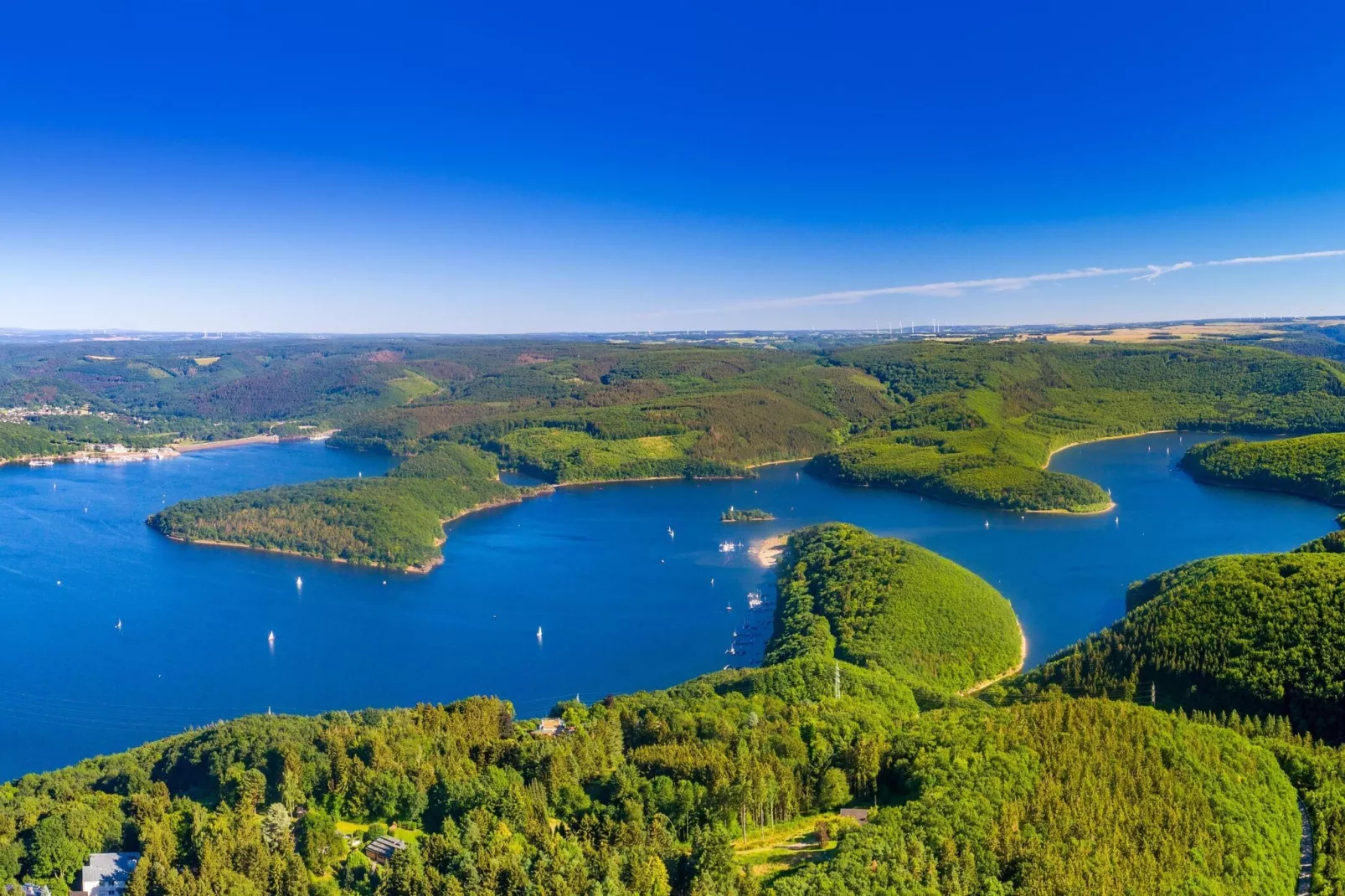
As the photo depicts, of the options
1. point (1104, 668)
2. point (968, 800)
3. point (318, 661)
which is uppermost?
point (968, 800)

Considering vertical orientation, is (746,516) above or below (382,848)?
below

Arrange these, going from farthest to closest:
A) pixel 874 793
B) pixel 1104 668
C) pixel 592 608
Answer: pixel 592 608
pixel 1104 668
pixel 874 793

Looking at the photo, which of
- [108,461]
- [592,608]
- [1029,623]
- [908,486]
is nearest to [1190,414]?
[908,486]

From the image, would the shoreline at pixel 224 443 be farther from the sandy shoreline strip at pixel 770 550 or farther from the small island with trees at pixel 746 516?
the sandy shoreline strip at pixel 770 550

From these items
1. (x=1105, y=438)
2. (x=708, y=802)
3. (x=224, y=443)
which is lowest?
(x=224, y=443)

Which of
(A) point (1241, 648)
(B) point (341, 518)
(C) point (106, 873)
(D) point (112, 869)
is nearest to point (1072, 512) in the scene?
(A) point (1241, 648)

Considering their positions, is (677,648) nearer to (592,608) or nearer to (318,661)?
(592,608)

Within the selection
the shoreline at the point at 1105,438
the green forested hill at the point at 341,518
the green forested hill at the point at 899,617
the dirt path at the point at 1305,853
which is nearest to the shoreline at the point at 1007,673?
the green forested hill at the point at 899,617

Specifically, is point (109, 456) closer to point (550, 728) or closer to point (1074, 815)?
point (550, 728)
